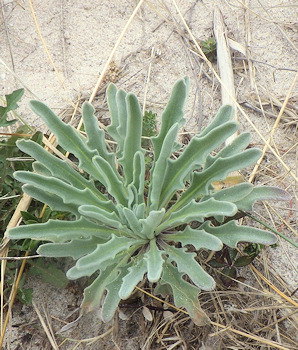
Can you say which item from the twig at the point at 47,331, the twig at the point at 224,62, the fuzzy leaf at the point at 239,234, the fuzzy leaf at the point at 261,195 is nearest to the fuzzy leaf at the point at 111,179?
the fuzzy leaf at the point at 239,234

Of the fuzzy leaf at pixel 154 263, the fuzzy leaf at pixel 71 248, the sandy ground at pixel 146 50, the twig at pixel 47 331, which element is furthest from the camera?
the sandy ground at pixel 146 50

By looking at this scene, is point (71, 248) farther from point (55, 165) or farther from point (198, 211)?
point (198, 211)

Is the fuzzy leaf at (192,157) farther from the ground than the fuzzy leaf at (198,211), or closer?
farther from the ground

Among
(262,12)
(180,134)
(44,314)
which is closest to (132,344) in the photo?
(44,314)

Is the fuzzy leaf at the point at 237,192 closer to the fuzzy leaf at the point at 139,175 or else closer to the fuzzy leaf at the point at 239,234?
the fuzzy leaf at the point at 239,234

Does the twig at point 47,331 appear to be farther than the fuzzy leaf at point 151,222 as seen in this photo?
Yes

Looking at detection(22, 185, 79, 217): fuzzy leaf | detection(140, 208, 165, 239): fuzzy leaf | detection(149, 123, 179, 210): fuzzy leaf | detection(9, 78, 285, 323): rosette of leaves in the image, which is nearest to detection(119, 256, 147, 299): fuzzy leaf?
detection(9, 78, 285, 323): rosette of leaves

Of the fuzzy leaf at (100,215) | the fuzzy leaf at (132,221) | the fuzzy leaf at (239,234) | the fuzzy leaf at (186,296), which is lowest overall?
the fuzzy leaf at (186,296)

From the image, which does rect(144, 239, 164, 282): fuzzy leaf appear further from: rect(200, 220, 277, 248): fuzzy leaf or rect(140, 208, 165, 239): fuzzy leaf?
rect(200, 220, 277, 248): fuzzy leaf
